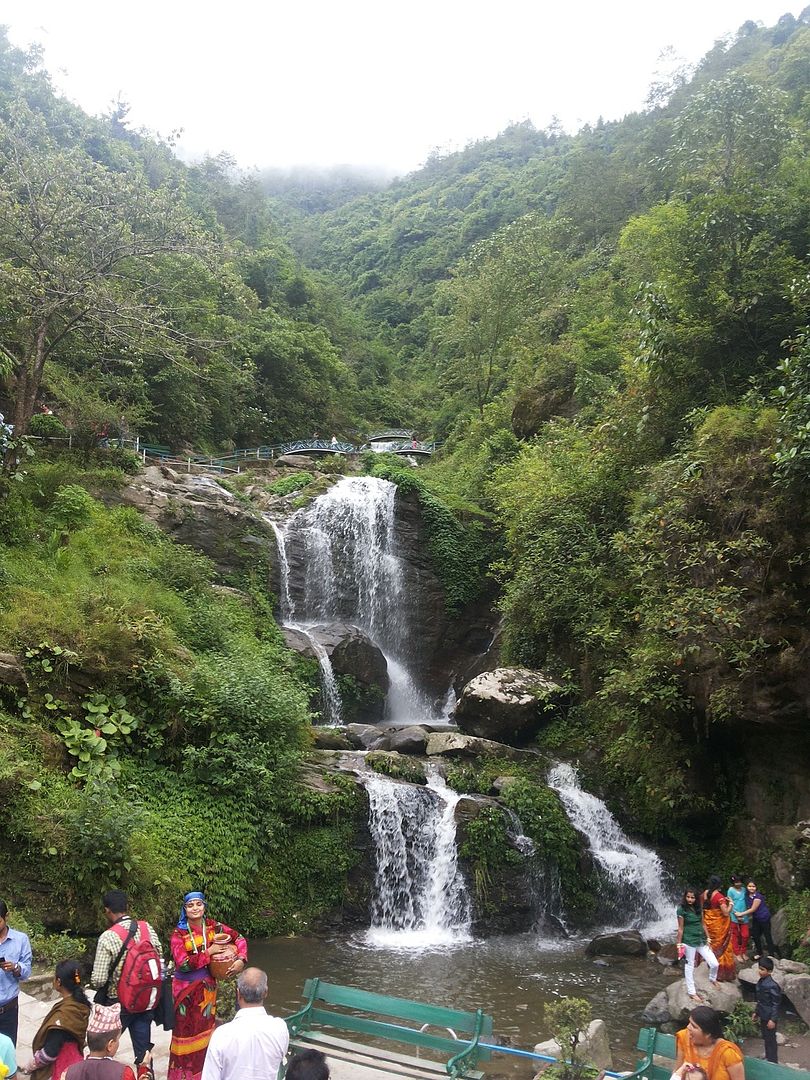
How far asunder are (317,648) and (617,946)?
32.0ft

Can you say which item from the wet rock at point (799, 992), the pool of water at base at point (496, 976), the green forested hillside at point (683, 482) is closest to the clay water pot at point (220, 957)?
the pool of water at base at point (496, 976)

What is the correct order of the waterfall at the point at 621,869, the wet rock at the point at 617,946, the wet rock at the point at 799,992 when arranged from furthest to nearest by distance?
the waterfall at the point at 621,869 → the wet rock at the point at 617,946 → the wet rock at the point at 799,992

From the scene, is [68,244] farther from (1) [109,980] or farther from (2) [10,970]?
(1) [109,980]

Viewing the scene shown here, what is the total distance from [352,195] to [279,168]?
75.9 feet

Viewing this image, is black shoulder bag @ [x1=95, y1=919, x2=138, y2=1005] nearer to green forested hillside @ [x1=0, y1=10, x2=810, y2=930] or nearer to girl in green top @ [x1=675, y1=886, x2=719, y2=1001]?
green forested hillside @ [x1=0, y1=10, x2=810, y2=930]

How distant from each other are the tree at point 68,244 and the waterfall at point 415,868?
1048cm

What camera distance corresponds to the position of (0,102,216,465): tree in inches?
619

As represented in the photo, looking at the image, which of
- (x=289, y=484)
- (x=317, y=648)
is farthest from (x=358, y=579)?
(x=289, y=484)

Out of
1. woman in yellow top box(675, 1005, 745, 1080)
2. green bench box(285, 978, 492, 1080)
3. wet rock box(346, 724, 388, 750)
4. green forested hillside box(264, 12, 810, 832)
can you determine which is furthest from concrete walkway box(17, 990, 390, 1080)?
wet rock box(346, 724, 388, 750)

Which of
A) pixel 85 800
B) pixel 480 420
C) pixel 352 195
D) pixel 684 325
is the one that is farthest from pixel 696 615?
pixel 352 195

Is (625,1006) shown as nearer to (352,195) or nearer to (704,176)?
(704,176)

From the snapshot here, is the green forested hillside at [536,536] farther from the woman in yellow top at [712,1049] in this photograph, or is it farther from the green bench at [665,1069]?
the woman in yellow top at [712,1049]

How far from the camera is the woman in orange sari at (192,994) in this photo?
15.6 feet

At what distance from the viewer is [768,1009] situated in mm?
6824
